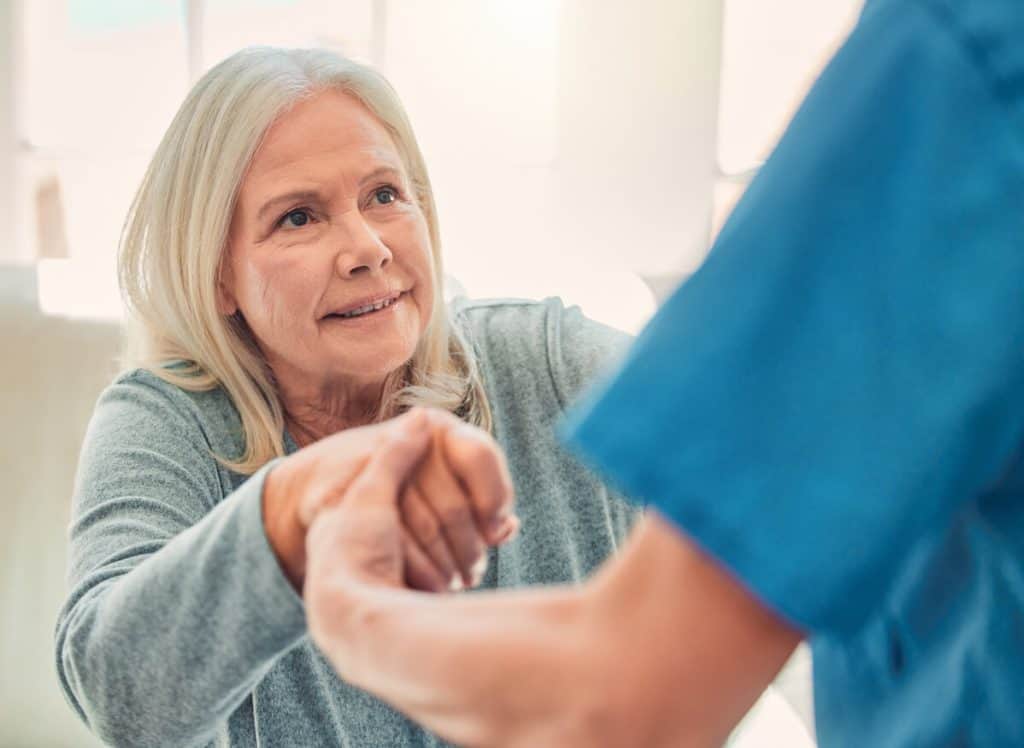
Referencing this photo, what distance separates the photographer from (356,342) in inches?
56.7

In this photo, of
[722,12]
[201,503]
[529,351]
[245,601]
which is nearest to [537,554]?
[529,351]

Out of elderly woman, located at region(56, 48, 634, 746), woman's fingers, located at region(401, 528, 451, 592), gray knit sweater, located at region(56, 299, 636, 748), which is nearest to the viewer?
woman's fingers, located at region(401, 528, 451, 592)

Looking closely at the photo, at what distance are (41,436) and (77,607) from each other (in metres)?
1.24

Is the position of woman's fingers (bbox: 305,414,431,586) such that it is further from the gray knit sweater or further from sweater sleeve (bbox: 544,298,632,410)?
sweater sleeve (bbox: 544,298,632,410)

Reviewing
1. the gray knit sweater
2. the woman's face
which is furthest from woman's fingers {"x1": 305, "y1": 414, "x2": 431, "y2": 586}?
the woman's face

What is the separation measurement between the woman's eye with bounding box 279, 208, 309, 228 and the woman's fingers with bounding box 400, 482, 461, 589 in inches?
34.4

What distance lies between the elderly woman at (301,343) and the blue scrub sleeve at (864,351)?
0.84 meters

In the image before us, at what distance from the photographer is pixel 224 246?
152cm

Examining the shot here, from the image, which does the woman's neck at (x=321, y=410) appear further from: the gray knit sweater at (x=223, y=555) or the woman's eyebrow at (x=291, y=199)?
the woman's eyebrow at (x=291, y=199)

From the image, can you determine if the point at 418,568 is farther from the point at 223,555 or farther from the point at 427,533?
the point at 223,555

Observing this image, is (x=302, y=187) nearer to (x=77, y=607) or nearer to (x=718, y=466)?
(x=77, y=607)

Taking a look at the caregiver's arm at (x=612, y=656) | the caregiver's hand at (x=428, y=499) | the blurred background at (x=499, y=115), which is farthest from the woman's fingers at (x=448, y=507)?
the blurred background at (x=499, y=115)

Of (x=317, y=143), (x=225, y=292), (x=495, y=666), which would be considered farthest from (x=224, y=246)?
(x=495, y=666)

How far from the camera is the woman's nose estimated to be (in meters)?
1.45
